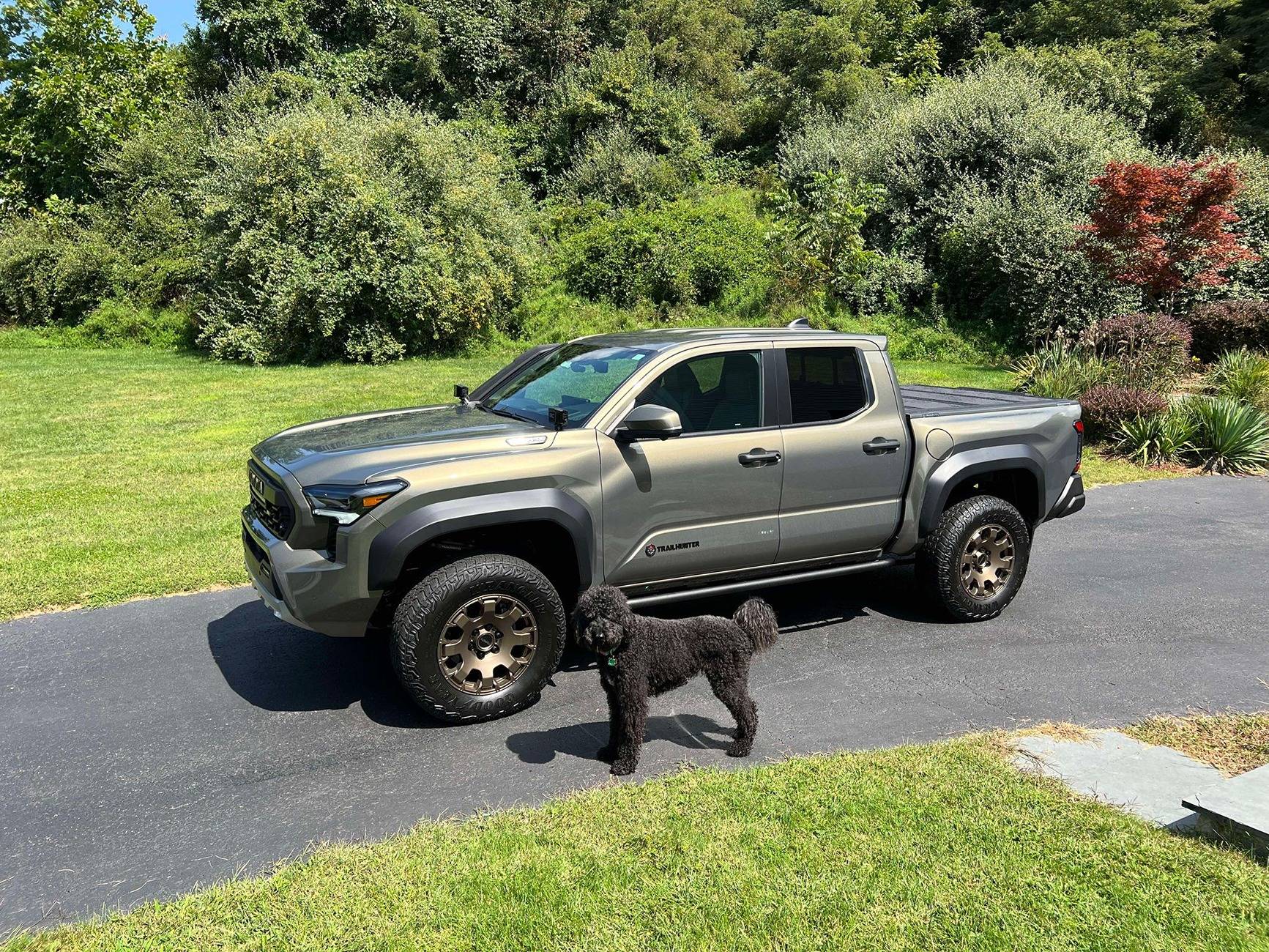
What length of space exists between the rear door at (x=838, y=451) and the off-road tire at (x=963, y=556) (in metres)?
0.36

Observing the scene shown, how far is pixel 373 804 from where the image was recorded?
3.88 m

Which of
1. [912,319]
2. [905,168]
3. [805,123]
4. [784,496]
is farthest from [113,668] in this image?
[805,123]

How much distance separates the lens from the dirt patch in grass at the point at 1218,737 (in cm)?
416

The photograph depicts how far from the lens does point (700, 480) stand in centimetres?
511

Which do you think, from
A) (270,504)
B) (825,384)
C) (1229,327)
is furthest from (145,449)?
(1229,327)

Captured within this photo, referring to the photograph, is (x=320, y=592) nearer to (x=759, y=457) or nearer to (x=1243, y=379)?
(x=759, y=457)

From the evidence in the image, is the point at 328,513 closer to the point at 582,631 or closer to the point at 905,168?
the point at 582,631

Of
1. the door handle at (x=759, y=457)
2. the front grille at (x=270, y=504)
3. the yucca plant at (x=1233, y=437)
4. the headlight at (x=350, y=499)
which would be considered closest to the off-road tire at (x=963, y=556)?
the door handle at (x=759, y=457)

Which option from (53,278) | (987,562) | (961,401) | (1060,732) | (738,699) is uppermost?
(53,278)

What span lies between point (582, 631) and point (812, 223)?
1914 cm

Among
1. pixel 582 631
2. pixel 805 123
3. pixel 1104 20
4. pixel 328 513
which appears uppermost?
pixel 1104 20

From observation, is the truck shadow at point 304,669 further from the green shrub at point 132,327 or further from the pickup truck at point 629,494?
the green shrub at point 132,327

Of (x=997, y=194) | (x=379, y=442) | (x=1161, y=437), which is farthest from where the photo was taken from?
(x=997, y=194)

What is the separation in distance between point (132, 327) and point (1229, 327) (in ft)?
81.5
